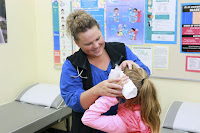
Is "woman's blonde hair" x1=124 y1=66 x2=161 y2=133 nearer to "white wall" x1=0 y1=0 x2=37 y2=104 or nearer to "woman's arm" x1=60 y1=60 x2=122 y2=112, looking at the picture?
"woman's arm" x1=60 y1=60 x2=122 y2=112

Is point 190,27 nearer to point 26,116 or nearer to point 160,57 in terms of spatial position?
point 160,57

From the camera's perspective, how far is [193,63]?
7.50 feet

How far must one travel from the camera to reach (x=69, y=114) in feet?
9.32

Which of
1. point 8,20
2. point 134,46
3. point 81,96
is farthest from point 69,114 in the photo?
point 81,96

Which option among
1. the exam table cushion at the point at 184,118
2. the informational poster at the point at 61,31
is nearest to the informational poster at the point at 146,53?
the exam table cushion at the point at 184,118

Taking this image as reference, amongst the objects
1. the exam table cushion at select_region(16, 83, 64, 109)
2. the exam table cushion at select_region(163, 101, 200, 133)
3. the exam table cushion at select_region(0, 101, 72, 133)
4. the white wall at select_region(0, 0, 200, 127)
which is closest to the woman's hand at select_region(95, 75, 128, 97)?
the exam table cushion at select_region(163, 101, 200, 133)

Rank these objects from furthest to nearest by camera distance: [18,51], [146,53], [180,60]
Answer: [18,51], [146,53], [180,60]

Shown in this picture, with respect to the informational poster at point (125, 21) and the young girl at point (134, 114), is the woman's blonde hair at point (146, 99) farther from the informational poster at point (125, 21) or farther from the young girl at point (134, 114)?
the informational poster at point (125, 21)

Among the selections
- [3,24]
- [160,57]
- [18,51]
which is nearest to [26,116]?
[18,51]

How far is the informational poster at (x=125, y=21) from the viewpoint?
250 cm

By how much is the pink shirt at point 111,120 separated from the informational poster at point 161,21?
129cm

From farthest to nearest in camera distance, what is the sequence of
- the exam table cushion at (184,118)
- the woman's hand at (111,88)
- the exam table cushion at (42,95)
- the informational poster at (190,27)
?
the exam table cushion at (42,95), the informational poster at (190,27), the exam table cushion at (184,118), the woman's hand at (111,88)

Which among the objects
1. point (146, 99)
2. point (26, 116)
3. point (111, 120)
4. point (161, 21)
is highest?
point (161, 21)

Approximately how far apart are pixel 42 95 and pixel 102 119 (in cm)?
170
